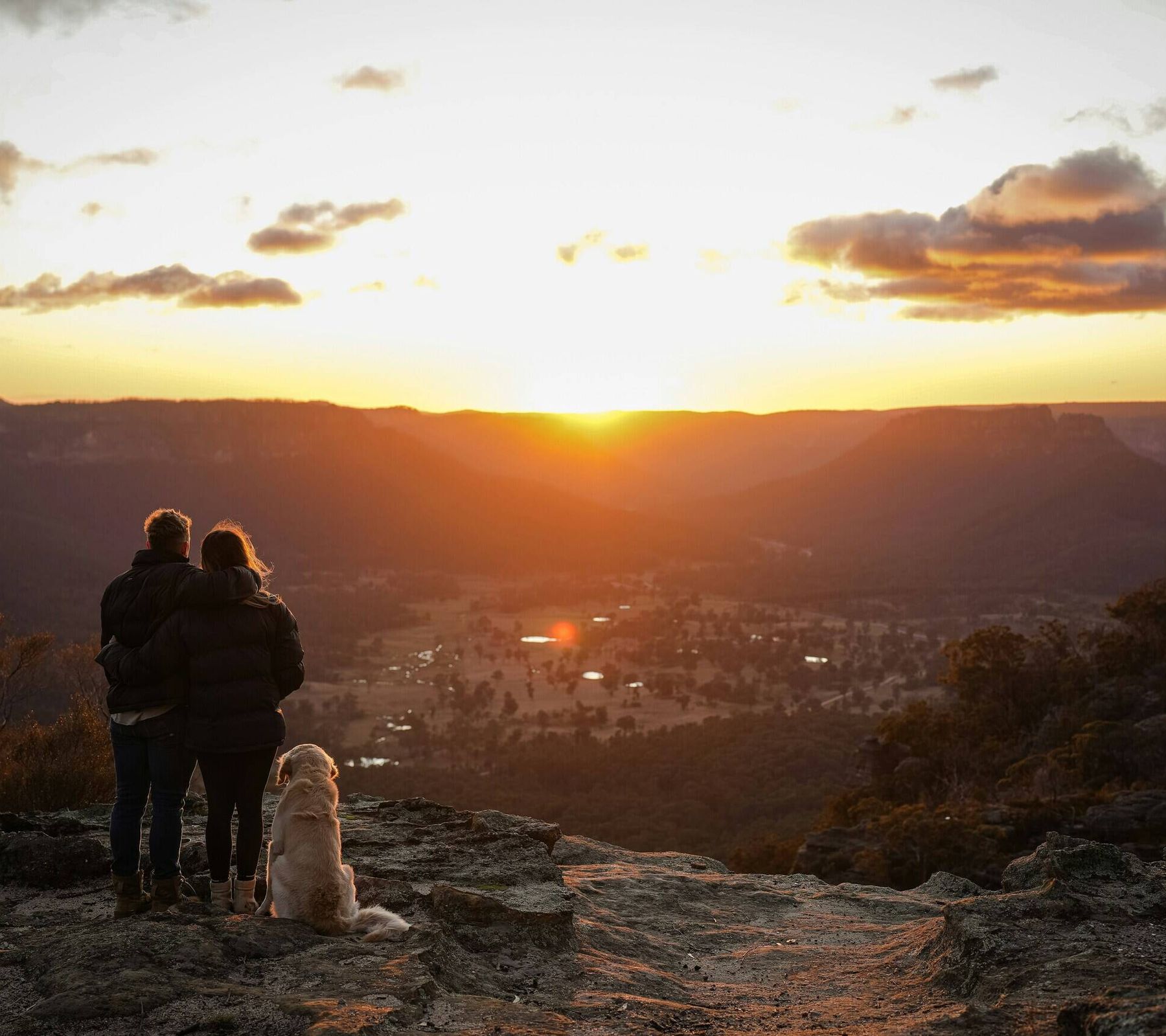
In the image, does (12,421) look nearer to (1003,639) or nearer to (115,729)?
(1003,639)

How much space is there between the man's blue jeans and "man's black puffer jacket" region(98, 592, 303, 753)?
12cm

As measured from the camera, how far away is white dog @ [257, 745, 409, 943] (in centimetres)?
589

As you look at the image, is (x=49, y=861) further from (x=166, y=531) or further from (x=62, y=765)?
(x=62, y=765)

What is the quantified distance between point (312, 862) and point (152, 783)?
113 cm

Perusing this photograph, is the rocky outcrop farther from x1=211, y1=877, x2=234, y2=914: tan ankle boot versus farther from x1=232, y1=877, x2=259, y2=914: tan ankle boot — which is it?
x1=232, y1=877, x2=259, y2=914: tan ankle boot

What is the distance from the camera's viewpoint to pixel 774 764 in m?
58.2

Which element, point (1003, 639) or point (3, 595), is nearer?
point (1003, 639)

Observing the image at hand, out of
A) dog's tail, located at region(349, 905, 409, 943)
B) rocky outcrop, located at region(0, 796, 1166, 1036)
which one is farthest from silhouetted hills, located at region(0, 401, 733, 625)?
dog's tail, located at region(349, 905, 409, 943)

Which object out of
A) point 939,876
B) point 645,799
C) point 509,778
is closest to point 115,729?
point 939,876

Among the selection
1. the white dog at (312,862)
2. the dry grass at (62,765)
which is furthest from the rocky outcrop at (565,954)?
the dry grass at (62,765)

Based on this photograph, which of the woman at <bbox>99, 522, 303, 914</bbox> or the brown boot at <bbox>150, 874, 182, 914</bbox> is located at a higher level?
the woman at <bbox>99, 522, 303, 914</bbox>

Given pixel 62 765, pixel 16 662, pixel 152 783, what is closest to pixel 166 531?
pixel 152 783

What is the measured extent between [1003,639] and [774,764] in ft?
76.9

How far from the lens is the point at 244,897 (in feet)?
20.6
